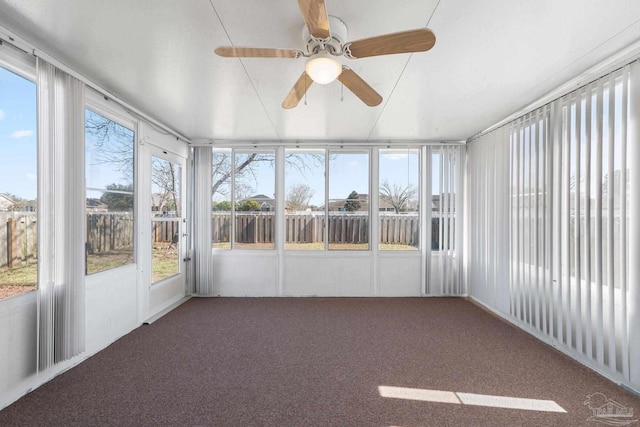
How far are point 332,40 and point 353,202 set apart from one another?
310 cm

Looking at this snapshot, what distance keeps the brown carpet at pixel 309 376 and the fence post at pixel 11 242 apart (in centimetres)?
98

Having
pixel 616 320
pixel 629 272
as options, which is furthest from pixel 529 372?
pixel 629 272

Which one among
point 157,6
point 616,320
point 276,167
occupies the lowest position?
point 616,320

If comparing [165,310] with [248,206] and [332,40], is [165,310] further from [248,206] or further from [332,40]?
[332,40]

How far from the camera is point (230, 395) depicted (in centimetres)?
209

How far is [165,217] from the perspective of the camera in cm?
399

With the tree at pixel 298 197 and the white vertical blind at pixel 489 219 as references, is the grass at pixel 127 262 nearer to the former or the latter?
the tree at pixel 298 197

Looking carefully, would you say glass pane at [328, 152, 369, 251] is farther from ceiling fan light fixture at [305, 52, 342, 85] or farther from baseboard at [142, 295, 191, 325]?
ceiling fan light fixture at [305, 52, 342, 85]

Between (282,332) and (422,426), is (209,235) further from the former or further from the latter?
(422,426)

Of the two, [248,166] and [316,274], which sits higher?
[248,166]

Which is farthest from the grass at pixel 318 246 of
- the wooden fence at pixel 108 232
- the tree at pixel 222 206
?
the wooden fence at pixel 108 232

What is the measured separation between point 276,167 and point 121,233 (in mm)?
2281

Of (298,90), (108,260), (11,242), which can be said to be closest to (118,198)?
(108,260)

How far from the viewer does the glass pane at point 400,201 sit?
15.2 feet
